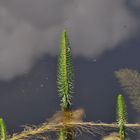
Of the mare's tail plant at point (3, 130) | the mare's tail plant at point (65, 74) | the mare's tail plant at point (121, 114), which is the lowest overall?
the mare's tail plant at point (3, 130)

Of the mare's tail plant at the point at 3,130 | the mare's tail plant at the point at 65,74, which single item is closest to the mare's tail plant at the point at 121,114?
the mare's tail plant at the point at 65,74

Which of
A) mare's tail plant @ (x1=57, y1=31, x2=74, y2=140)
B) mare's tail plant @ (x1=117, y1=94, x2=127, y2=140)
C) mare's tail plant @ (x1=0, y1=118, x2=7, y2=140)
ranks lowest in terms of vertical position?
mare's tail plant @ (x1=0, y1=118, x2=7, y2=140)

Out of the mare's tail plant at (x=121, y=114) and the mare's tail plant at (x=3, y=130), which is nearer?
the mare's tail plant at (x=3, y=130)

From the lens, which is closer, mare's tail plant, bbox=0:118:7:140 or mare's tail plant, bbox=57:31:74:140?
mare's tail plant, bbox=0:118:7:140

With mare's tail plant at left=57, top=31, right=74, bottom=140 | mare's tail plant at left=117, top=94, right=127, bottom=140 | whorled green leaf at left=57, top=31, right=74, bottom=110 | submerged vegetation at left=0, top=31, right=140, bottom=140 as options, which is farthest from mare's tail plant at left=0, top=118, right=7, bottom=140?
mare's tail plant at left=117, top=94, right=127, bottom=140

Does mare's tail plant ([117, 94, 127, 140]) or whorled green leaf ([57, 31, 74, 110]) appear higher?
whorled green leaf ([57, 31, 74, 110])

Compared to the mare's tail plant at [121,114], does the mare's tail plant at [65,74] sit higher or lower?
higher

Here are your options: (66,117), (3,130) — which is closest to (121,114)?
(66,117)

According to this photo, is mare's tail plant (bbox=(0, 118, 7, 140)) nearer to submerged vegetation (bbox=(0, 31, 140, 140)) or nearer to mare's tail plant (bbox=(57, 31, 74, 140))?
submerged vegetation (bbox=(0, 31, 140, 140))

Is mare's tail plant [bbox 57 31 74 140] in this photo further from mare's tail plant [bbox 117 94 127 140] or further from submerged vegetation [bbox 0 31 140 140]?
mare's tail plant [bbox 117 94 127 140]

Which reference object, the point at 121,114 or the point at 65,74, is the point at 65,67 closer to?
the point at 65,74

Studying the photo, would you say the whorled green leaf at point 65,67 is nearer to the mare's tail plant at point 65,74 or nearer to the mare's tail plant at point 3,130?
the mare's tail plant at point 65,74

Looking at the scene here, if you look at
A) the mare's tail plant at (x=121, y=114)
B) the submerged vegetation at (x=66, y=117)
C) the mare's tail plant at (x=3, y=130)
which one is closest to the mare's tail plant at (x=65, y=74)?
the submerged vegetation at (x=66, y=117)

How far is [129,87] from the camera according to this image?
21.9 m
